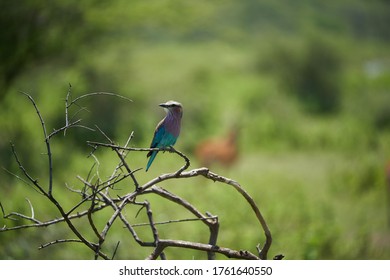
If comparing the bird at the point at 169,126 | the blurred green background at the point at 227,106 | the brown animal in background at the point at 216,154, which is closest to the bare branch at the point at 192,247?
the bird at the point at 169,126

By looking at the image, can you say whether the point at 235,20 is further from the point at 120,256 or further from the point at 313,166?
the point at 120,256

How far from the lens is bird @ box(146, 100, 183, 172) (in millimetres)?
1641

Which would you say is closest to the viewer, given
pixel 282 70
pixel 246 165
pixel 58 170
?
pixel 58 170

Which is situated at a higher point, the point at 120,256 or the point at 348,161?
the point at 348,161

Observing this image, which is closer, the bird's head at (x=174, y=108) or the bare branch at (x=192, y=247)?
the bare branch at (x=192, y=247)

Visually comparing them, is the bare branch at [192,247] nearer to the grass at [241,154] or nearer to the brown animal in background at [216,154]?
the grass at [241,154]

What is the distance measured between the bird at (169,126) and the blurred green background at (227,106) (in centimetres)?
104

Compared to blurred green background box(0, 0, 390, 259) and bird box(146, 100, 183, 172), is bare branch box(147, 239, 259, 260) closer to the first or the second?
bird box(146, 100, 183, 172)

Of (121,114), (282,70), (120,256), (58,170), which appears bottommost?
(120,256)

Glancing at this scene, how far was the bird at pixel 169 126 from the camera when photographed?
164 cm

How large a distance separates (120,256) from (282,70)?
4.89 meters

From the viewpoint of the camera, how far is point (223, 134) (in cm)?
620

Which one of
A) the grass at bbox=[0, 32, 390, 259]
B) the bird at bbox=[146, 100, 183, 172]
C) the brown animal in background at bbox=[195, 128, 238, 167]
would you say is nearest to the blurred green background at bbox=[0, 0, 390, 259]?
the grass at bbox=[0, 32, 390, 259]
